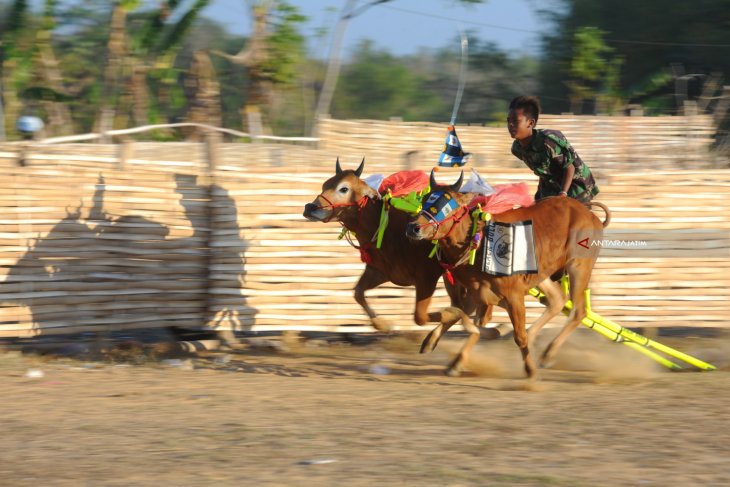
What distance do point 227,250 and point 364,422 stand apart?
387cm

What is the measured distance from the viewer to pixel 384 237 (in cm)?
870

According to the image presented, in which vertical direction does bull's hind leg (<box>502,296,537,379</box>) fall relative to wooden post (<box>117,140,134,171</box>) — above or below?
below

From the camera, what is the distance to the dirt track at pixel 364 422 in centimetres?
534

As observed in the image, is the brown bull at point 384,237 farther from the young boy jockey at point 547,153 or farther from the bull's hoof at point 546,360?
the young boy jockey at point 547,153

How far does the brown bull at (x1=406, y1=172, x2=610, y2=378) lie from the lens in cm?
763

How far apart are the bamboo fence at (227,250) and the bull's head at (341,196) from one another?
1648 mm

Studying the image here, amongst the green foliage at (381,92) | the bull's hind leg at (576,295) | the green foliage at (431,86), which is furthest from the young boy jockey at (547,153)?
the green foliage at (381,92)

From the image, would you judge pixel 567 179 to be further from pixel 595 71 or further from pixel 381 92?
pixel 381 92

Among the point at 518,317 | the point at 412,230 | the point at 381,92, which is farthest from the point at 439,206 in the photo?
the point at 381,92

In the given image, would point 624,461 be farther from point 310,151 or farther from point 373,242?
point 310,151

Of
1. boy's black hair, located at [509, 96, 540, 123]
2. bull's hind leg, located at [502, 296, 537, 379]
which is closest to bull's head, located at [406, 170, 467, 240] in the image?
bull's hind leg, located at [502, 296, 537, 379]

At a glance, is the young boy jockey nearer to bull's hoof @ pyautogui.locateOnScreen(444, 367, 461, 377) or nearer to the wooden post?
bull's hoof @ pyautogui.locateOnScreen(444, 367, 461, 377)

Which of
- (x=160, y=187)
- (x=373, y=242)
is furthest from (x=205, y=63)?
(x=373, y=242)

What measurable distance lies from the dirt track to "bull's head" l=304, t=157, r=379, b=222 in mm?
1446
